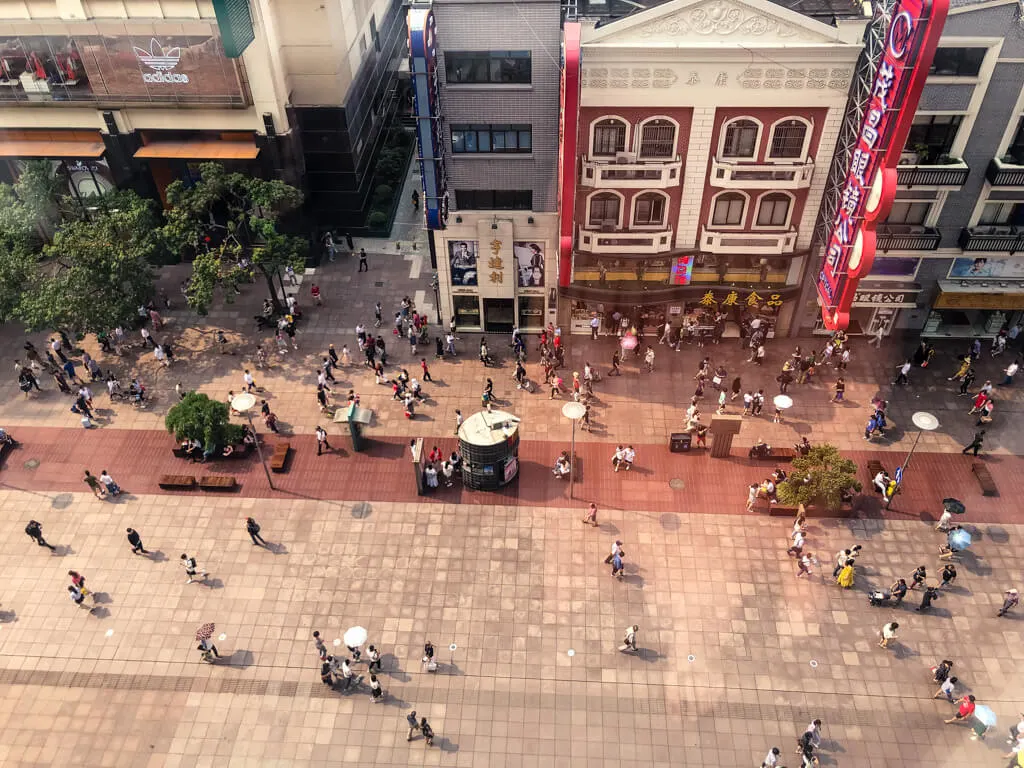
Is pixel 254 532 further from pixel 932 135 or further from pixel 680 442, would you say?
pixel 932 135

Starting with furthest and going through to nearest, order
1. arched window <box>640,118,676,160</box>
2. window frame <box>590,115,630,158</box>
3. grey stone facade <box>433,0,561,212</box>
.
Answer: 1. arched window <box>640,118,676,160</box>
2. window frame <box>590,115,630,158</box>
3. grey stone facade <box>433,0,561,212</box>

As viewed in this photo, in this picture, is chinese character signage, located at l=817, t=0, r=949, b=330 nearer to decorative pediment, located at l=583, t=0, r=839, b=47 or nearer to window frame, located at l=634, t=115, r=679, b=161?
decorative pediment, located at l=583, t=0, r=839, b=47

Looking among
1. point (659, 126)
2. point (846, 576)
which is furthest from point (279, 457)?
point (846, 576)

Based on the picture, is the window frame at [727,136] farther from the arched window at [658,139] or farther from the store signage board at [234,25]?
the store signage board at [234,25]

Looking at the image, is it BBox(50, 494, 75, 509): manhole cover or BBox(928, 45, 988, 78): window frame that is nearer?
BBox(928, 45, 988, 78): window frame

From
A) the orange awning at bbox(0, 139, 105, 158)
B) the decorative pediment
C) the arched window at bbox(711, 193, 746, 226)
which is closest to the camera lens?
the decorative pediment

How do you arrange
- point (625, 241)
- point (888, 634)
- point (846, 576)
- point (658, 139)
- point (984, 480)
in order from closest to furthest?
point (888, 634)
point (846, 576)
point (984, 480)
point (658, 139)
point (625, 241)

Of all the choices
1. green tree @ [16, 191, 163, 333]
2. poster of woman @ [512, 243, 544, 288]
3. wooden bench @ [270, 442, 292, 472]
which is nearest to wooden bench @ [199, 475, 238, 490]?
wooden bench @ [270, 442, 292, 472]
